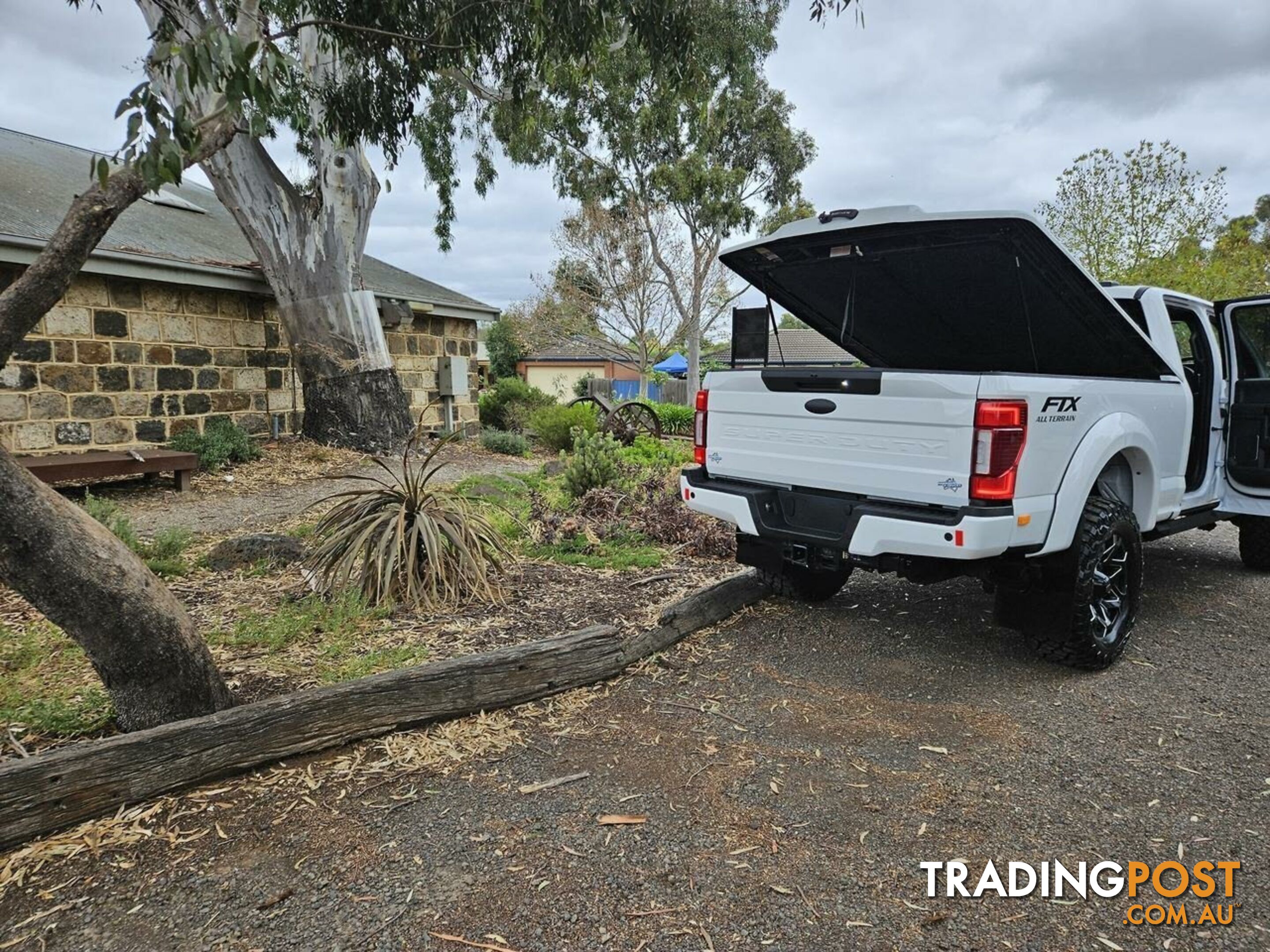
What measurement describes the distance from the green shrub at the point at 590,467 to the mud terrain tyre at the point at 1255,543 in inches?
189

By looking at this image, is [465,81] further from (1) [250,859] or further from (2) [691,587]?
(1) [250,859]

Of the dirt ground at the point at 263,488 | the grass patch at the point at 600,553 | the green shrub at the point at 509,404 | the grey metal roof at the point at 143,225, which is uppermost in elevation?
the grey metal roof at the point at 143,225

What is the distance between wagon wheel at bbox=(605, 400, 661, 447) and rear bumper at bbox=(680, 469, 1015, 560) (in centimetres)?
753

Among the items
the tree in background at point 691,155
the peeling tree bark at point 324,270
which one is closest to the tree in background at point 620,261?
the tree in background at point 691,155

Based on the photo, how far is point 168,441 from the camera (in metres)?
9.32

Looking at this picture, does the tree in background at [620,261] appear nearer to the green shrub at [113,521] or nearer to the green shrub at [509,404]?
the green shrub at [509,404]

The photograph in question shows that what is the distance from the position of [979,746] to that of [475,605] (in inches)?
105

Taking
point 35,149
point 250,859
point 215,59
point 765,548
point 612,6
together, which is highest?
point 35,149

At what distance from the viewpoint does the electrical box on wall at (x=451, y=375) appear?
13688 mm

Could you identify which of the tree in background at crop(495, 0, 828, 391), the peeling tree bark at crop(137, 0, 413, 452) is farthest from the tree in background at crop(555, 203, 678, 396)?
the peeling tree bark at crop(137, 0, 413, 452)

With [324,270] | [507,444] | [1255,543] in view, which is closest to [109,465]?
[324,270]

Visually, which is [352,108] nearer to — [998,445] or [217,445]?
[217,445]

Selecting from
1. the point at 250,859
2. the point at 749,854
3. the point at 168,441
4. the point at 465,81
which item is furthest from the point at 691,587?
the point at 465,81

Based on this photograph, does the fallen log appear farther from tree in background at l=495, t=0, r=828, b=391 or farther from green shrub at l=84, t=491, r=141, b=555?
tree in background at l=495, t=0, r=828, b=391
